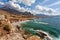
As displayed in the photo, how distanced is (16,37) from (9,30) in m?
2.69

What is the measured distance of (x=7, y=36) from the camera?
21.0 metres

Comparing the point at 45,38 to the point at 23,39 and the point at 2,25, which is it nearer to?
the point at 23,39

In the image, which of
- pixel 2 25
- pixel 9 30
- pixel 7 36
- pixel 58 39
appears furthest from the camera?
pixel 58 39

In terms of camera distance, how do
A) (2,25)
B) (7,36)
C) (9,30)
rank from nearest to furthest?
Result: 1. (7,36)
2. (9,30)
3. (2,25)

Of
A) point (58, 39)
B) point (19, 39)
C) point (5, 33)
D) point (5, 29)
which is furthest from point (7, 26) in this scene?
point (58, 39)

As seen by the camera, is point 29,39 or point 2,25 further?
point 2,25

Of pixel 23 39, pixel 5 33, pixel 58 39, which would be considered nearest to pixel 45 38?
pixel 58 39

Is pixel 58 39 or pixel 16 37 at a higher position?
pixel 16 37

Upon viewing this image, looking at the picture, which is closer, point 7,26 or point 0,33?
point 0,33

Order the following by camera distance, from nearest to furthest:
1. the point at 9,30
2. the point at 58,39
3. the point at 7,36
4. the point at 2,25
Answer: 1. the point at 7,36
2. the point at 9,30
3. the point at 2,25
4. the point at 58,39

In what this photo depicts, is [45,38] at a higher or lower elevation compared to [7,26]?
lower

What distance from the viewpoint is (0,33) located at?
21.3 metres

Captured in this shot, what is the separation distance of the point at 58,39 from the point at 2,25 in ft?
36.0

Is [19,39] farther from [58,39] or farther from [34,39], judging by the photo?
[58,39]
